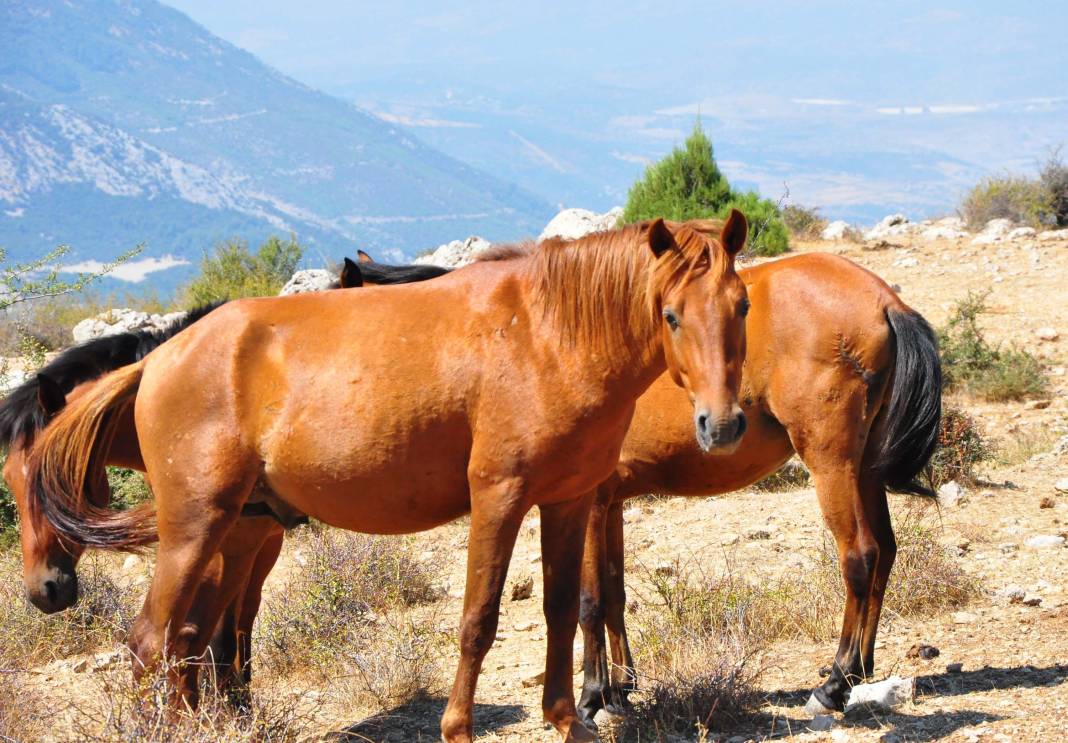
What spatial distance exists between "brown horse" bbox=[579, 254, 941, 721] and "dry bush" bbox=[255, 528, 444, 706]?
0.96 meters

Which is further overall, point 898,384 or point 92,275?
point 92,275

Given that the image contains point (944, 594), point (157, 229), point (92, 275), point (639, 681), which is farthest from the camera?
point (157, 229)

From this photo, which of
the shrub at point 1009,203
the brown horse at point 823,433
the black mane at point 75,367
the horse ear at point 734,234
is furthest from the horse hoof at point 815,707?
the shrub at point 1009,203

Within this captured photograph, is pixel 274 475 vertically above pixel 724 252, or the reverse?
pixel 724 252

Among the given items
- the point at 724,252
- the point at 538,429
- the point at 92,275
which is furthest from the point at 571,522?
the point at 92,275

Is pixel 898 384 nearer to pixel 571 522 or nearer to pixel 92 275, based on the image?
pixel 571 522

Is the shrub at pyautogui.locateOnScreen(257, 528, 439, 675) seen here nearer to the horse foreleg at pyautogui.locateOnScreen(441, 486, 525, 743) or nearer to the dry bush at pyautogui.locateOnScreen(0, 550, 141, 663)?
the dry bush at pyautogui.locateOnScreen(0, 550, 141, 663)

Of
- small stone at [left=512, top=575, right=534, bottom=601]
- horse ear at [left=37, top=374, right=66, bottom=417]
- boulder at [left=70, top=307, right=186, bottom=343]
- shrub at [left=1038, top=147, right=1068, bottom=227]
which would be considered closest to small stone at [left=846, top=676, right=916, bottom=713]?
small stone at [left=512, top=575, right=534, bottom=601]

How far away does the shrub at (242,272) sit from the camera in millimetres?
20359

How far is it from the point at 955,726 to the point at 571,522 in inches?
71.8

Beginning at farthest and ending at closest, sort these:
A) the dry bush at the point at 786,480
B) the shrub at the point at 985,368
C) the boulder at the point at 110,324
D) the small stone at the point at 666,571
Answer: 1. the boulder at the point at 110,324
2. the shrub at the point at 985,368
3. the dry bush at the point at 786,480
4. the small stone at the point at 666,571

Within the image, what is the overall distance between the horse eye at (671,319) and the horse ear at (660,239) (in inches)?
10.0

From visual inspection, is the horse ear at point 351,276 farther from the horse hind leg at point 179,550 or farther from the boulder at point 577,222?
the boulder at point 577,222

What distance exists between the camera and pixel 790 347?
18.8ft
